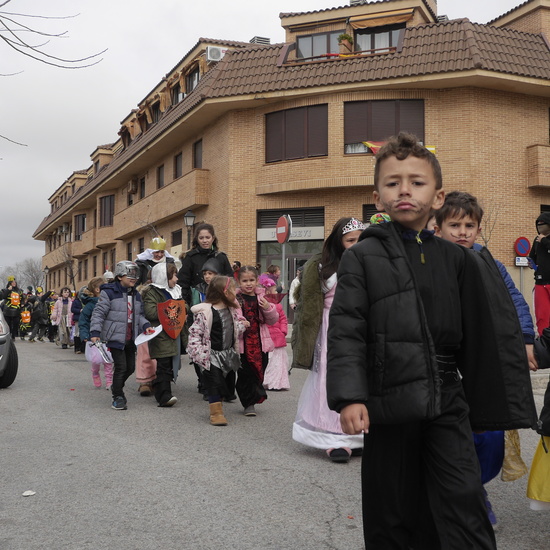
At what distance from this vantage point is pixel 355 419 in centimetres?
236

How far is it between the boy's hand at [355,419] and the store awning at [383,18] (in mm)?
23075

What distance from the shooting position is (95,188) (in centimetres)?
4006

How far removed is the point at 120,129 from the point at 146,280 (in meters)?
31.4

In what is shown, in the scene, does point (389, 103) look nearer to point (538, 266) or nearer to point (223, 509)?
point (538, 266)

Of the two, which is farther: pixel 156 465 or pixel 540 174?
pixel 540 174

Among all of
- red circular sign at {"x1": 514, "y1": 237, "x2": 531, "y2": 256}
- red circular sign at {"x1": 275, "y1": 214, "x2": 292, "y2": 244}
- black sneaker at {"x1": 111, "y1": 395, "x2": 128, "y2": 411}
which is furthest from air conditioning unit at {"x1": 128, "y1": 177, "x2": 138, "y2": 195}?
black sneaker at {"x1": 111, "y1": 395, "x2": 128, "y2": 411}

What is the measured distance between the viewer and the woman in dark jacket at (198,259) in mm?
9117

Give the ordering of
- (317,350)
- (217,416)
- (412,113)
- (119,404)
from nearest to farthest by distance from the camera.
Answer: (317,350), (217,416), (119,404), (412,113)

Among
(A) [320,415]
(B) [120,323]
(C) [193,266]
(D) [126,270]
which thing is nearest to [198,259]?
(C) [193,266]

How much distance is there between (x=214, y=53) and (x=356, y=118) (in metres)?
8.17

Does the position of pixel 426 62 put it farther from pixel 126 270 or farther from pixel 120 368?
pixel 120 368

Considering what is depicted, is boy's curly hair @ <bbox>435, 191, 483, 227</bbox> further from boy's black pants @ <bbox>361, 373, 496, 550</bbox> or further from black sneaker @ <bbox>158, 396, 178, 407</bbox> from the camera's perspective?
black sneaker @ <bbox>158, 396, 178, 407</bbox>

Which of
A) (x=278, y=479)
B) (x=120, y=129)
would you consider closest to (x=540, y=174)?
(x=278, y=479)

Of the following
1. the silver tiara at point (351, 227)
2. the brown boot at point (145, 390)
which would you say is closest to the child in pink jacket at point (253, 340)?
the brown boot at point (145, 390)
